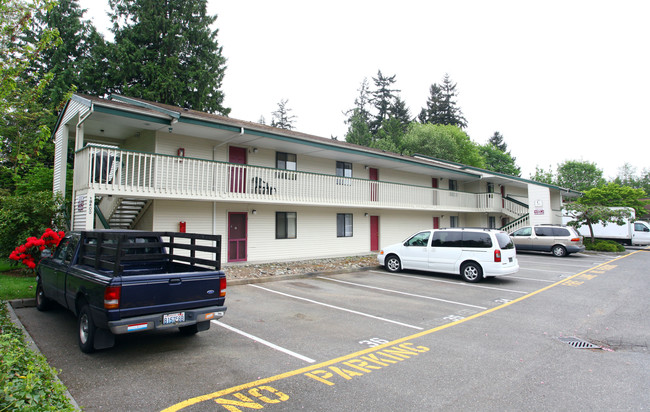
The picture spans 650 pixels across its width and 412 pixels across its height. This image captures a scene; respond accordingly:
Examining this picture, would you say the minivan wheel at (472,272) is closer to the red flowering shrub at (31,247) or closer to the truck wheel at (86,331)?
A: the truck wheel at (86,331)

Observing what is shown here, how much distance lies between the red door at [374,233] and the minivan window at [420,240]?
23.9 feet

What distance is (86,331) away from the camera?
511cm

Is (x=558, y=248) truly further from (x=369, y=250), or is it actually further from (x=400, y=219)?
(x=369, y=250)

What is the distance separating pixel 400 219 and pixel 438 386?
18637 mm

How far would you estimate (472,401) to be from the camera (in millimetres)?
3869

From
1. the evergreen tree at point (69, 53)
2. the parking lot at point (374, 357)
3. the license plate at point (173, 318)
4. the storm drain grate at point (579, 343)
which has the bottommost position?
the storm drain grate at point (579, 343)

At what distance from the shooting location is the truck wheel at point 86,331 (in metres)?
4.89

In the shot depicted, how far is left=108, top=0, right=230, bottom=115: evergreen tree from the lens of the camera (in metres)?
24.8

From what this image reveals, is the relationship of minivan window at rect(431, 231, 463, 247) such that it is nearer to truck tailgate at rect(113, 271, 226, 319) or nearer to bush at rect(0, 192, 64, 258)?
truck tailgate at rect(113, 271, 226, 319)

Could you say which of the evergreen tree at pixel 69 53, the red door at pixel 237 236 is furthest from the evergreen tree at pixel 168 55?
the red door at pixel 237 236

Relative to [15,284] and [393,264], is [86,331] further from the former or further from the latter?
[393,264]

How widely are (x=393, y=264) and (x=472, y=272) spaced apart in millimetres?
2996

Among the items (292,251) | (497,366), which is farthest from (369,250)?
(497,366)

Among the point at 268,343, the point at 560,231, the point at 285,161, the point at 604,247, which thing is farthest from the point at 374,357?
the point at 604,247
